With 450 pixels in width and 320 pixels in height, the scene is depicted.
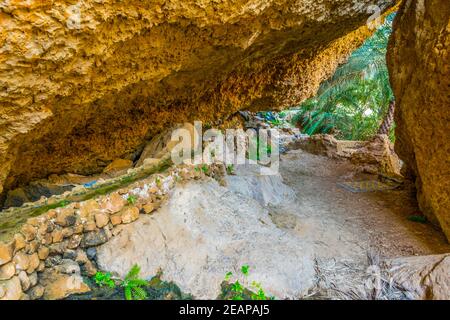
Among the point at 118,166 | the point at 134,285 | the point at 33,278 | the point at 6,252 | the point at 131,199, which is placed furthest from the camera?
the point at 118,166

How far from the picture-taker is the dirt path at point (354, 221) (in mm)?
4355

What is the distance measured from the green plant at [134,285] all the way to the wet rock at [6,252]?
957 mm

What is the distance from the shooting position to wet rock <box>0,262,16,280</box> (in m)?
2.60

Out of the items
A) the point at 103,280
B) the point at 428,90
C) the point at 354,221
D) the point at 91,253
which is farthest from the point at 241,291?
the point at 428,90

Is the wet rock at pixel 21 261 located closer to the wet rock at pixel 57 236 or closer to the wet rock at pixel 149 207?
the wet rock at pixel 57 236

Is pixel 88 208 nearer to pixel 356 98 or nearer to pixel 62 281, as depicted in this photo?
pixel 62 281

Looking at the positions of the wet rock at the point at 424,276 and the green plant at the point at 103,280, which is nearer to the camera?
the green plant at the point at 103,280

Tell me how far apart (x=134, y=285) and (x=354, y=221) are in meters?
3.66

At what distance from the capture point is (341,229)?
4832mm

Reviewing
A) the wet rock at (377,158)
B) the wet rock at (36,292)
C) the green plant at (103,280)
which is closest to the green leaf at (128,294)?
the green plant at (103,280)

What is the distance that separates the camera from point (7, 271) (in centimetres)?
262

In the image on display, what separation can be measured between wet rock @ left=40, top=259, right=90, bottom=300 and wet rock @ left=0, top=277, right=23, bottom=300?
0.23m

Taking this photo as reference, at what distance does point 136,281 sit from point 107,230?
648 millimetres
